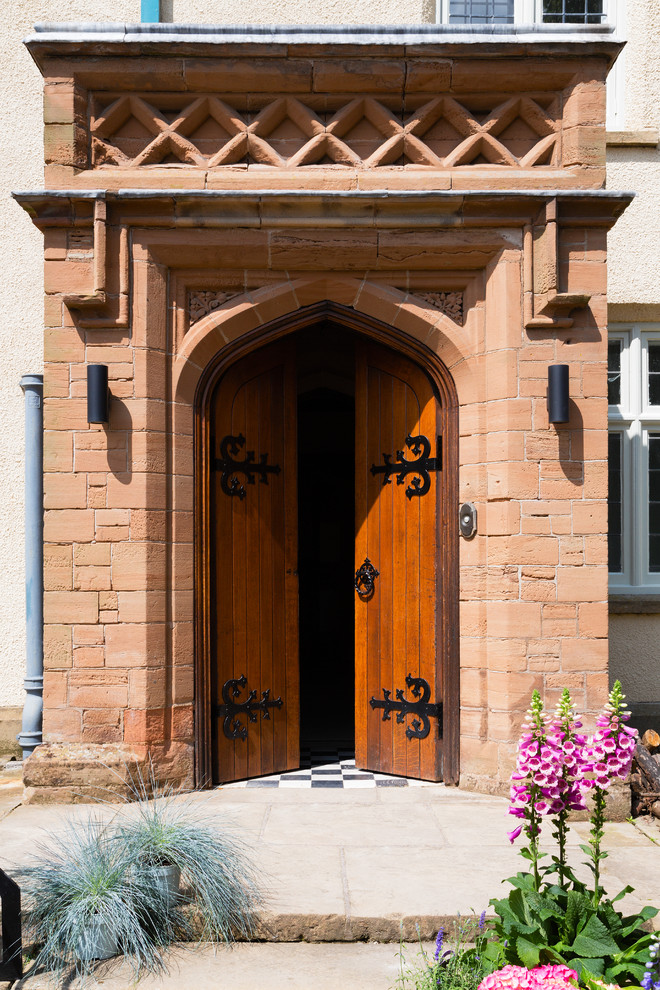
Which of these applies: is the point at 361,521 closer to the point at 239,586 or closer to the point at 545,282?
the point at 239,586

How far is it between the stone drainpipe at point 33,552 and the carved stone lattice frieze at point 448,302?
8.93 ft

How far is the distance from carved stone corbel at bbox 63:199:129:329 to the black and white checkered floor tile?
2.93m

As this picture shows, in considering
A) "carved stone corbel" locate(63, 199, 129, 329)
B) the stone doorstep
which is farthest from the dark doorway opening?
the stone doorstep

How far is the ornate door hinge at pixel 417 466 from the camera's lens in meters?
5.02

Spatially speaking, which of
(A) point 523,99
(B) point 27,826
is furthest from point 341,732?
(A) point 523,99

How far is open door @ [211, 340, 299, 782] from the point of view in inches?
196

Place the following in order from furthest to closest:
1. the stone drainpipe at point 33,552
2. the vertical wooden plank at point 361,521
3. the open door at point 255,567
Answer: the stone drainpipe at point 33,552 < the vertical wooden plank at point 361,521 < the open door at point 255,567

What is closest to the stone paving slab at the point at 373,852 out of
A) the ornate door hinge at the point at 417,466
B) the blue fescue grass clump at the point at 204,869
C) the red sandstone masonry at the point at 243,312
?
the blue fescue grass clump at the point at 204,869

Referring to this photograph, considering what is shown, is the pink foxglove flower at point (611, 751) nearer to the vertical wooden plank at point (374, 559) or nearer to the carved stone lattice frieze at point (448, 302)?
the vertical wooden plank at point (374, 559)

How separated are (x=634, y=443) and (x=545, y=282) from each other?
2054 millimetres

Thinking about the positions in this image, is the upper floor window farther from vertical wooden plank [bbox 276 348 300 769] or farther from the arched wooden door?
vertical wooden plank [bbox 276 348 300 769]

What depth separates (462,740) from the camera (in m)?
4.80

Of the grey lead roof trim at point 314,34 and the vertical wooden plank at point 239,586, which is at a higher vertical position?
the grey lead roof trim at point 314,34

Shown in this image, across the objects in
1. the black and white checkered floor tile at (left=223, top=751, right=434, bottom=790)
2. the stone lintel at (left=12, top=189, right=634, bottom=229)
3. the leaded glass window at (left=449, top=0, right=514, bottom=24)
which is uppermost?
the leaded glass window at (left=449, top=0, right=514, bottom=24)
